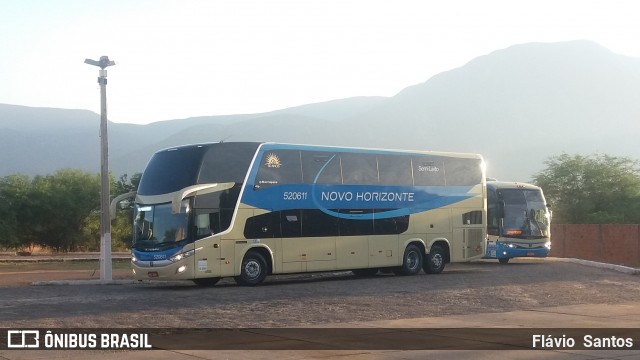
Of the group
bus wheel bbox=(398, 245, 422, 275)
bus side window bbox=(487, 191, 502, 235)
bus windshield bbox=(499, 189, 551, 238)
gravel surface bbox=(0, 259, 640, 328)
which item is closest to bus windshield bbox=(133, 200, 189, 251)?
gravel surface bbox=(0, 259, 640, 328)

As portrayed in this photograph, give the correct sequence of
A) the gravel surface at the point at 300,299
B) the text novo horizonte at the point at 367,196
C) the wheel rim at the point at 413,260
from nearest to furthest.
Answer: the gravel surface at the point at 300,299 → the text novo horizonte at the point at 367,196 → the wheel rim at the point at 413,260

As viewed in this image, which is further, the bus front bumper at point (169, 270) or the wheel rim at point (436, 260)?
the wheel rim at point (436, 260)

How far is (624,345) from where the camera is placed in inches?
518

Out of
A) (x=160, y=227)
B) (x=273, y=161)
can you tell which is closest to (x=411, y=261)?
(x=273, y=161)

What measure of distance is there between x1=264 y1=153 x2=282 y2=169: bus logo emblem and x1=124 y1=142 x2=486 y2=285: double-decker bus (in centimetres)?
3

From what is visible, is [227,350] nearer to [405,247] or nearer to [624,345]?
[624,345]

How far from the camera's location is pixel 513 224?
123ft

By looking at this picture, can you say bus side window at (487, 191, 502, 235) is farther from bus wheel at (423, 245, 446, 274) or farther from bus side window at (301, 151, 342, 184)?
bus side window at (301, 151, 342, 184)

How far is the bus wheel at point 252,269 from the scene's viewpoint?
2520cm

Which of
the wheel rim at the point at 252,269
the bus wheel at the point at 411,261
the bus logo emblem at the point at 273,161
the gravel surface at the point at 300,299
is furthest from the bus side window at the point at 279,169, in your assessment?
the bus wheel at the point at 411,261

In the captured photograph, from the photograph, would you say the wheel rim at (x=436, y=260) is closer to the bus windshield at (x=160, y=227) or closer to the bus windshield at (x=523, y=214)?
the bus windshield at (x=523, y=214)

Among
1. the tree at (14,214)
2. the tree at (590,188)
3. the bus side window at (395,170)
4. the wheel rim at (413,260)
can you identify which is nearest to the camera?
the bus side window at (395,170)

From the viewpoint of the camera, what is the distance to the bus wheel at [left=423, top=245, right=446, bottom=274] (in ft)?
101

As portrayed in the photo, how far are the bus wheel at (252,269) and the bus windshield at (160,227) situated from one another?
6.93 ft
